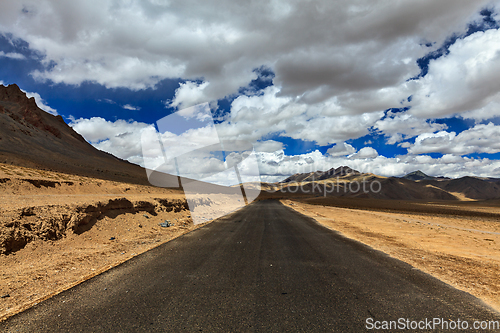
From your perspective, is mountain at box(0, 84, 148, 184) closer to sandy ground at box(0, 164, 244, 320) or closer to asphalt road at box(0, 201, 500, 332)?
sandy ground at box(0, 164, 244, 320)

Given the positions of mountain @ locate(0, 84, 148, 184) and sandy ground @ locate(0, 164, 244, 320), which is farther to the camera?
mountain @ locate(0, 84, 148, 184)

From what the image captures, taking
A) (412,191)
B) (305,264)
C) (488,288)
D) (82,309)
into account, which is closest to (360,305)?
(305,264)

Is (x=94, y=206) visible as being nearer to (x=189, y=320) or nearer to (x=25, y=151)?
(x=189, y=320)

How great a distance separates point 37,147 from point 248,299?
77.3 metres

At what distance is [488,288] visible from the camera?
5031 millimetres

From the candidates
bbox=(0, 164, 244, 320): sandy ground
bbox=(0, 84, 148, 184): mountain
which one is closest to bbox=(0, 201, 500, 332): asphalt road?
bbox=(0, 164, 244, 320): sandy ground

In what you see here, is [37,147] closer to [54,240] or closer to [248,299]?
[54,240]

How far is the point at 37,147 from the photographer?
193ft

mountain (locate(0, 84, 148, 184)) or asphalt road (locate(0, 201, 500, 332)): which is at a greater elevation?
mountain (locate(0, 84, 148, 184))

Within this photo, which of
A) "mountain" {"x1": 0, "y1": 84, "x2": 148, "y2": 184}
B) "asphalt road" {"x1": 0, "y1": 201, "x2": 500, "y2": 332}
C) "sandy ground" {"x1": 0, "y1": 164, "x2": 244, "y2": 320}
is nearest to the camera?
"asphalt road" {"x1": 0, "y1": 201, "x2": 500, "y2": 332}

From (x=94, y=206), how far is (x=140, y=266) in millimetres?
7168

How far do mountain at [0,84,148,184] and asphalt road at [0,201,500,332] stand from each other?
1715 inches

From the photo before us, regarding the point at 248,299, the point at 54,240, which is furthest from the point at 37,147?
the point at 248,299

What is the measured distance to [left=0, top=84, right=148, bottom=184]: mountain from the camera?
1805 inches
